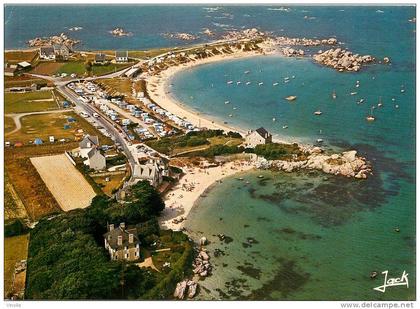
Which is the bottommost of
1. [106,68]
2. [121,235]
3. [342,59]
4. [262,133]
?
[106,68]

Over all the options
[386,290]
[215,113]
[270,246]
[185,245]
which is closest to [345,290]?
[386,290]

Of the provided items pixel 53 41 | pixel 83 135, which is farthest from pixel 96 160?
pixel 53 41

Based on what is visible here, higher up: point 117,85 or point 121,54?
point 121,54

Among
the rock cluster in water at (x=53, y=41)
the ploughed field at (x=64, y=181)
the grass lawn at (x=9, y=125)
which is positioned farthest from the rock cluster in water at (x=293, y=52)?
the ploughed field at (x=64, y=181)

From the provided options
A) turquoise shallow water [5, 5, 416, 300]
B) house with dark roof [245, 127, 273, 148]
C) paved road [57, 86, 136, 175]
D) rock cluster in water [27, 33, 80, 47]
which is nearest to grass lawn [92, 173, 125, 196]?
paved road [57, 86, 136, 175]

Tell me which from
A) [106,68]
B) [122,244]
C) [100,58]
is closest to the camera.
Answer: [122,244]

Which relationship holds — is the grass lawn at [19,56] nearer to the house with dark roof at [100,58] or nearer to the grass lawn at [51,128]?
the house with dark roof at [100,58]

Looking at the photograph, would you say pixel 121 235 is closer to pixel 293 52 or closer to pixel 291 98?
pixel 291 98

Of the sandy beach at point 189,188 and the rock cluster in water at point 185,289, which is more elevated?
the rock cluster in water at point 185,289
